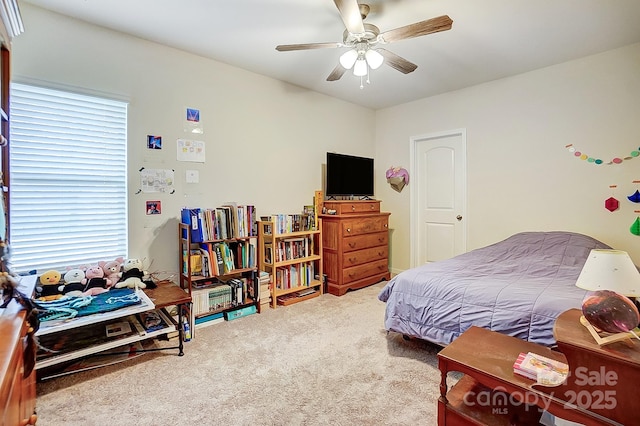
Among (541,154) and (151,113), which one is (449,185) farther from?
(151,113)

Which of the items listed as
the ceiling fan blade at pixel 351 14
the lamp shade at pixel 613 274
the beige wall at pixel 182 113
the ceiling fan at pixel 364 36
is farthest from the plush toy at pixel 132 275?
the lamp shade at pixel 613 274

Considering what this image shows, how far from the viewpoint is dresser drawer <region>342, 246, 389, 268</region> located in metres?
3.89

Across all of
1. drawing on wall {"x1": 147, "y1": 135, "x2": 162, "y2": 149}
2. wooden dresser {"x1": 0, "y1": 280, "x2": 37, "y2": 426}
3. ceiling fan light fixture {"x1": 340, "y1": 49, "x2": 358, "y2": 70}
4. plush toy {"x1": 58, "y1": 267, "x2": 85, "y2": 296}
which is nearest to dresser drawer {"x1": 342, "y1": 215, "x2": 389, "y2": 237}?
ceiling fan light fixture {"x1": 340, "y1": 49, "x2": 358, "y2": 70}

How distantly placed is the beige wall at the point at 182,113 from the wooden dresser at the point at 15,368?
4.99ft

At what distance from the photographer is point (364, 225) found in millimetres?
4086

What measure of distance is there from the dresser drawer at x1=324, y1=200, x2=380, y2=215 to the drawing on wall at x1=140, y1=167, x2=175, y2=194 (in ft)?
6.04

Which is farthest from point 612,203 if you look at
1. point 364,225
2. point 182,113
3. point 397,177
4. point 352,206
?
point 182,113

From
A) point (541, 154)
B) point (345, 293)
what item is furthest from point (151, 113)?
point (541, 154)

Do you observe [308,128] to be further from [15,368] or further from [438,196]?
[15,368]

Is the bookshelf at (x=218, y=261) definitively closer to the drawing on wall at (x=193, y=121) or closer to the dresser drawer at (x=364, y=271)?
the drawing on wall at (x=193, y=121)

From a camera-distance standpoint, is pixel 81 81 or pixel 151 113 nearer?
pixel 81 81

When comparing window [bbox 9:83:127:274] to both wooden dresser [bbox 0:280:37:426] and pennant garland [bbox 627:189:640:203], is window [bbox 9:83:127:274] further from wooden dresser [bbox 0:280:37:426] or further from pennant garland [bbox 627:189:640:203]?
pennant garland [bbox 627:189:640:203]

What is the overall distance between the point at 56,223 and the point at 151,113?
1157 millimetres

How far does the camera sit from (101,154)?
2588mm
